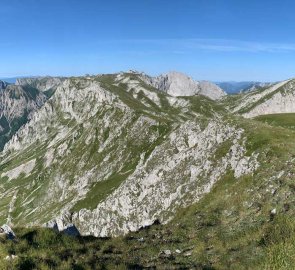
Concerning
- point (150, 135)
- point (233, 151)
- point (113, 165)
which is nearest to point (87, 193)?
A: point (113, 165)

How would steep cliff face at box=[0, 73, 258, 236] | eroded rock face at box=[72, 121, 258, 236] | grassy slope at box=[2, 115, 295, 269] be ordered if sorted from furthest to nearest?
steep cliff face at box=[0, 73, 258, 236], eroded rock face at box=[72, 121, 258, 236], grassy slope at box=[2, 115, 295, 269]

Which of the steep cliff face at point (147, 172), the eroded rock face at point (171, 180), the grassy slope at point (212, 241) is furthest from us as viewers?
the steep cliff face at point (147, 172)

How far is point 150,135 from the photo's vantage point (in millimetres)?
164000

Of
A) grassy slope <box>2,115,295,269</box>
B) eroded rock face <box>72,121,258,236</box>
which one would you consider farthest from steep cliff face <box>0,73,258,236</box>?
→ grassy slope <box>2,115,295,269</box>

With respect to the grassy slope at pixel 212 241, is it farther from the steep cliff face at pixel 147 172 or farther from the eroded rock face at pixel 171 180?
the eroded rock face at pixel 171 180

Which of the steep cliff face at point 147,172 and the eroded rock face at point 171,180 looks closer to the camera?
the eroded rock face at point 171,180

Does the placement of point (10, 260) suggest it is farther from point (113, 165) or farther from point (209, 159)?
point (113, 165)

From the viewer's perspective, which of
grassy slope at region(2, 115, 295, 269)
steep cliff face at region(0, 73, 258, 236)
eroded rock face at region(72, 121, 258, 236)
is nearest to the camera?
grassy slope at region(2, 115, 295, 269)

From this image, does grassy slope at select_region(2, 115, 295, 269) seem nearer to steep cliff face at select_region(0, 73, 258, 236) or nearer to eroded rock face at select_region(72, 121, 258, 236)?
steep cliff face at select_region(0, 73, 258, 236)

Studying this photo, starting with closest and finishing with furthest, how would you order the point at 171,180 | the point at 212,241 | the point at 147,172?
the point at 212,241 < the point at 171,180 < the point at 147,172

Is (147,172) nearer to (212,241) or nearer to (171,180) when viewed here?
(171,180)

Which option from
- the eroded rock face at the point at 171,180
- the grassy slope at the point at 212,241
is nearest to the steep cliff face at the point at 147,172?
the eroded rock face at the point at 171,180

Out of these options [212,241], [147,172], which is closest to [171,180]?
[147,172]

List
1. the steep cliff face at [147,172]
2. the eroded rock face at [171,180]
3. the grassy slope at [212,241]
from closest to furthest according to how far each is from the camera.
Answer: the grassy slope at [212,241], the eroded rock face at [171,180], the steep cliff face at [147,172]
